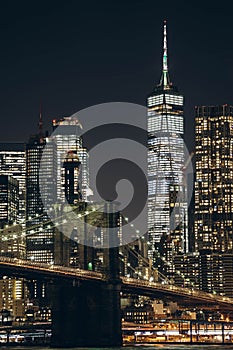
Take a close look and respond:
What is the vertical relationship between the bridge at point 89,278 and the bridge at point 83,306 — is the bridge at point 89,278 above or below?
above

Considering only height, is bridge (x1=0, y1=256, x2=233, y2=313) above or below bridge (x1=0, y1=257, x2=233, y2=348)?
above

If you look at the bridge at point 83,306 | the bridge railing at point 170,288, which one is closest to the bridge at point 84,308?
the bridge at point 83,306

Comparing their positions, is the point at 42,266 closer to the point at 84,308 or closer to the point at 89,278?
the point at 89,278

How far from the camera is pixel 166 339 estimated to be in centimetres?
9269

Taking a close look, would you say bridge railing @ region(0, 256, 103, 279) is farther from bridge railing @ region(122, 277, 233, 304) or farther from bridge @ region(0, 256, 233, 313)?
bridge railing @ region(122, 277, 233, 304)

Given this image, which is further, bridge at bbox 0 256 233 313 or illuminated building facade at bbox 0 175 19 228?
illuminated building facade at bbox 0 175 19 228

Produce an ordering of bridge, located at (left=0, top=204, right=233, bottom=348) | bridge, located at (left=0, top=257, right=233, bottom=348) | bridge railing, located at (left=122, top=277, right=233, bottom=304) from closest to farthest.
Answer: bridge, located at (left=0, top=204, right=233, bottom=348) → bridge, located at (left=0, top=257, right=233, bottom=348) → bridge railing, located at (left=122, top=277, right=233, bottom=304)

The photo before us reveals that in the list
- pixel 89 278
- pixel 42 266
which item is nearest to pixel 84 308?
pixel 89 278

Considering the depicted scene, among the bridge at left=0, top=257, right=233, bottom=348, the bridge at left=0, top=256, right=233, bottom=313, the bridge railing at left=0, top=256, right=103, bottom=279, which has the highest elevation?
the bridge railing at left=0, top=256, right=103, bottom=279

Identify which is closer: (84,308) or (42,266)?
(42,266)

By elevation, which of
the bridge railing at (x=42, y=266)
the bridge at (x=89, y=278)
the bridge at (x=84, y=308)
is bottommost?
the bridge at (x=84, y=308)

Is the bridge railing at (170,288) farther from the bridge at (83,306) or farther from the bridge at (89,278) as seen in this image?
the bridge at (83,306)

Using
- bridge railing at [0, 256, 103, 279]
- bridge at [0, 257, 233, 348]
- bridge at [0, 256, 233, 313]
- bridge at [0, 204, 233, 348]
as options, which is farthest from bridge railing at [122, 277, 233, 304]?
bridge railing at [0, 256, 103, 279]

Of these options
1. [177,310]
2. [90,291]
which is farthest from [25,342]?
[177,310]
